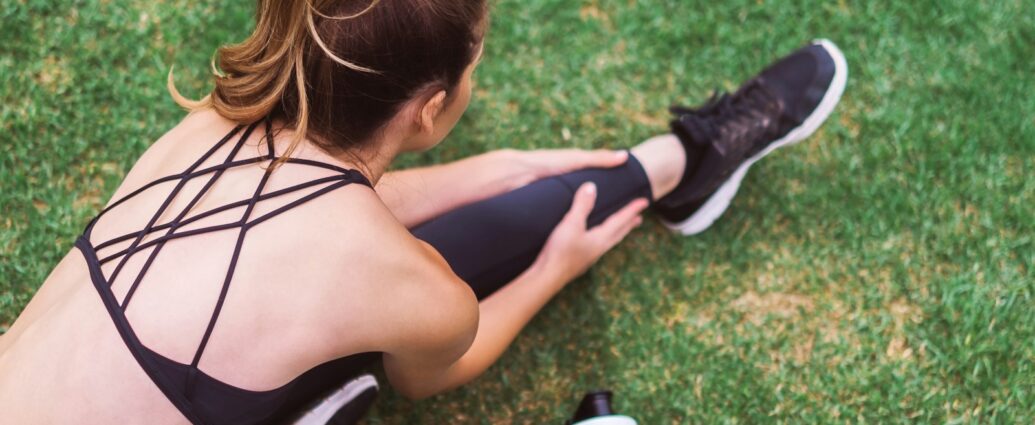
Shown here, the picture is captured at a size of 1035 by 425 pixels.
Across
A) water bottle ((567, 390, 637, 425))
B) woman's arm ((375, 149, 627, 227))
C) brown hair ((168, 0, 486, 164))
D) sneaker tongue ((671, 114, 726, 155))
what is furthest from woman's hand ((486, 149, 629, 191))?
brown hair ((168, 0, 486, 164))

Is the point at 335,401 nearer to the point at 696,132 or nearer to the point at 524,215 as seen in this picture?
the point at 524,215

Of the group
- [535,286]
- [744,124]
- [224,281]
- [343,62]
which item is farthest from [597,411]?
[343,62]

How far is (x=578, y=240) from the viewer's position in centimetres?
231

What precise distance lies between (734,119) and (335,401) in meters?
1.54

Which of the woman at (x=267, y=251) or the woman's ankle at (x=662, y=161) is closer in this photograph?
the woman at (x=267, y=251)

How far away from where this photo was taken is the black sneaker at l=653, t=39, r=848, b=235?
8.55 feet

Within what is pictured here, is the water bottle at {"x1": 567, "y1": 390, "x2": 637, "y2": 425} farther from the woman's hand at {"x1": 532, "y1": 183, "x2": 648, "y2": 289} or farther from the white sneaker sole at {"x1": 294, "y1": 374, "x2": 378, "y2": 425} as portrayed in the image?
the white sneaker sole at {"x1": 294, "y1": 374, "x2": 378, "y2": 425}

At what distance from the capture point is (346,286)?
4.84ft

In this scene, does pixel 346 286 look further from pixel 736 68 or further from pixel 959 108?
pixel 959 108

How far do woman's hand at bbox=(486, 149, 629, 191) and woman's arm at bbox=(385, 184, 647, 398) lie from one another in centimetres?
12

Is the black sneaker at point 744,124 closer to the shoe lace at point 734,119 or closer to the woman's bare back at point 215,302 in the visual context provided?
the shoe lace at point 734,119

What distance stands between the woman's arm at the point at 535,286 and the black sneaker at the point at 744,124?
294 millimetres

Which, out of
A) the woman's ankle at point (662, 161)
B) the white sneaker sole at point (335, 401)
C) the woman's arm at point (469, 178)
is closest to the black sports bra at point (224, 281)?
the white sneaker sole at point (335, 401)

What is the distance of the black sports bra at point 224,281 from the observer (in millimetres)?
1421
